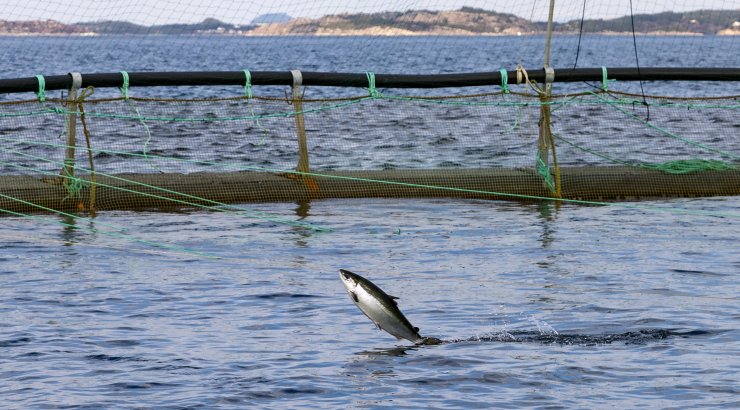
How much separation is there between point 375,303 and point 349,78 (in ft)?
25.4

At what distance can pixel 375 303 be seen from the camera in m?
8.18

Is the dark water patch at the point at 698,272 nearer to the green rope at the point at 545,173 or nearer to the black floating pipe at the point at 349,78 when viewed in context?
the green rope at the point at 545,173

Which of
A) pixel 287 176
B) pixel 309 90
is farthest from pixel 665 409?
pixel 309 90

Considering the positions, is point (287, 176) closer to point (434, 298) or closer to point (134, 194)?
point (134, 194)

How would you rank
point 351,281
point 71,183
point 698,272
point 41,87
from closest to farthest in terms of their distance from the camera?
point 351,281 → point 698,272 → point 41,87 → point 71,183

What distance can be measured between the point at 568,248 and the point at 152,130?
59.1 feet

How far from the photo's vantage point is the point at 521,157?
76.8ft

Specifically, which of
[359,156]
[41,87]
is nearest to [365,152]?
[359,156]

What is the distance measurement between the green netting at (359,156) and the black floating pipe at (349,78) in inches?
9.0

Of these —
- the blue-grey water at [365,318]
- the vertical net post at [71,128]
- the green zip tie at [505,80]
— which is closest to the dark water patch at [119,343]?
the blue-grey water at [365,318]

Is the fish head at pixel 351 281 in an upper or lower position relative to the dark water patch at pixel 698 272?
upper

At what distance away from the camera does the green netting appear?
49.2 ft

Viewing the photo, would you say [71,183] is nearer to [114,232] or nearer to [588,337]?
[114,232]

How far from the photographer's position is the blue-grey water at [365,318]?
7.97m
